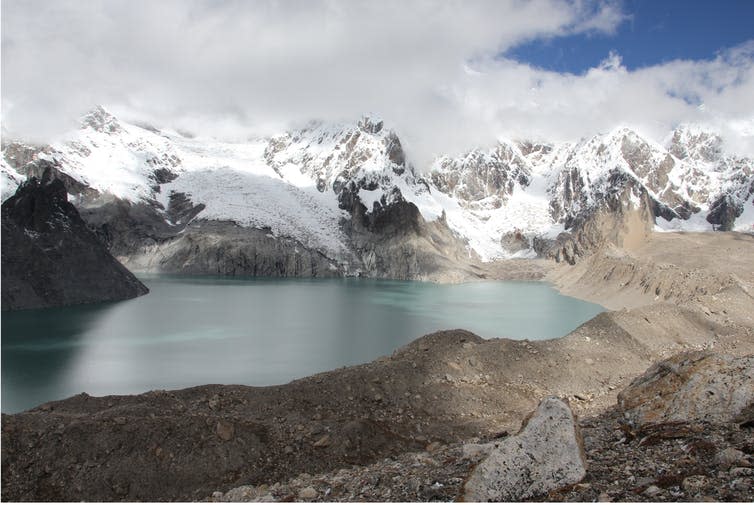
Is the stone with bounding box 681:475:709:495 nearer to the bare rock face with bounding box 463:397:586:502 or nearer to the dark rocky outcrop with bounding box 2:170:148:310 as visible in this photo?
the bare rock face with bounding box 463:397:586:502

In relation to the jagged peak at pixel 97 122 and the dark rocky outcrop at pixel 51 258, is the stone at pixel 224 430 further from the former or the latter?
the jagged peak at pixel 97 122

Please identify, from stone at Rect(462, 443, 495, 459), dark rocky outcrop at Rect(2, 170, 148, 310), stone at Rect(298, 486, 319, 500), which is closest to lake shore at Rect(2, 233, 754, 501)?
stone at Rect(298, 486, 319, 500)

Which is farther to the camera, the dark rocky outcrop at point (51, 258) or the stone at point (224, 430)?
the dark rocky outcrop at point (51, 258)

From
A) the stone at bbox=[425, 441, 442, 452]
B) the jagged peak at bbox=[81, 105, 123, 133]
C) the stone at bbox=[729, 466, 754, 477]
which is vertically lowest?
the stone at bbox=[425, 441, 442, 452]

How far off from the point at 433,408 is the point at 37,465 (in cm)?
1087

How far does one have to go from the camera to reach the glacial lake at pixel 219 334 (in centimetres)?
3328

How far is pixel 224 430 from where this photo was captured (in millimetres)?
13891

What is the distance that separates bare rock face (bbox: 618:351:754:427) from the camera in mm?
9039

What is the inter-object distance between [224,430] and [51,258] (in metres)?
66.8

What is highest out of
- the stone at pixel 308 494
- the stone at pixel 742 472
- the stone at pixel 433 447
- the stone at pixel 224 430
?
the stone at pixel 742 472

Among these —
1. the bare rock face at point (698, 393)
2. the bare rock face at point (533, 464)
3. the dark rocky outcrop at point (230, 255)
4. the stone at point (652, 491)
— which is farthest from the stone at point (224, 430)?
the dark rocky outcrop at point (230, 255)

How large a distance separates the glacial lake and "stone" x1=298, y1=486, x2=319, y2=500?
2270cm

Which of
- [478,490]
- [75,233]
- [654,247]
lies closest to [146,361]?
[478,490]

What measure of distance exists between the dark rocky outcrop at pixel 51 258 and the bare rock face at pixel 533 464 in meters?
67.4
